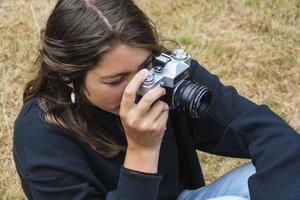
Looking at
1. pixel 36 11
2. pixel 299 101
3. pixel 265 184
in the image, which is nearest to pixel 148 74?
pixel 265 184

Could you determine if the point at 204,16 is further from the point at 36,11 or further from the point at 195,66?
the point at 195,66

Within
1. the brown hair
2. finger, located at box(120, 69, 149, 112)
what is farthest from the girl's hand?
the brown hair

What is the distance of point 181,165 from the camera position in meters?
1.75

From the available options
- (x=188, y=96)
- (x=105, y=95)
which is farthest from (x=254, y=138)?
(x=105, y=95)

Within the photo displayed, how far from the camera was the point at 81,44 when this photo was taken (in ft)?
4.41

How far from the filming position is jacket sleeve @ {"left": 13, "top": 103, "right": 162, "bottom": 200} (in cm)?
137

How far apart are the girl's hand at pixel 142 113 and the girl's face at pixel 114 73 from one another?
0.07 meters

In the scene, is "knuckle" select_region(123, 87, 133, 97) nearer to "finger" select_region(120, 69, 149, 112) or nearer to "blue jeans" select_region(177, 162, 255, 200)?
"finger" select_region(120, 69, 149, 112)

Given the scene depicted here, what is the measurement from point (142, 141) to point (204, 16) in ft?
6.30

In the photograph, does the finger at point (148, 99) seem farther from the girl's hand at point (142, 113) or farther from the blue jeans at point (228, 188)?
the blue jeans at point (228, 188)

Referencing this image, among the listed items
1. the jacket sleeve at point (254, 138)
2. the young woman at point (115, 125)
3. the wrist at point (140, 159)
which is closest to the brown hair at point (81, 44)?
the young woman at point (115, 125)

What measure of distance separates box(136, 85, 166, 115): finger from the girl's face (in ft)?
0.32

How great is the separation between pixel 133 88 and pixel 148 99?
0.04m

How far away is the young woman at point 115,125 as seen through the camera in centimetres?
134
